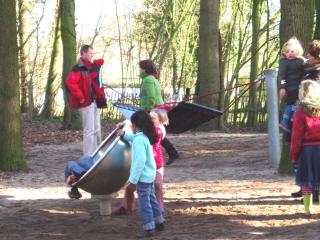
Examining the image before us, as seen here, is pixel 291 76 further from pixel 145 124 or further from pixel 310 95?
pixel 145 124

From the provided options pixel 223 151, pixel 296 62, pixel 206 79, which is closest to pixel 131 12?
pixel 206 79

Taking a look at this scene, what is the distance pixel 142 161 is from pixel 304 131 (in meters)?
1.72

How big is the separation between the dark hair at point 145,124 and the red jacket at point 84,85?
2.94 meters

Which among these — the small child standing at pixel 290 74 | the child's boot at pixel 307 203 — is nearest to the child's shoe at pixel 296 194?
the small child standing at pixel 290 74

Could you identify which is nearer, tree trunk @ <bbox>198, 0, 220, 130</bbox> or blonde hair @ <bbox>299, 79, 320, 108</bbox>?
blonde hair @ <bbox>299, 79, 320, 108</bbox>

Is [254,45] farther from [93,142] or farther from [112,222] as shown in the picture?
[112,222]

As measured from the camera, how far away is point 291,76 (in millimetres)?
7906

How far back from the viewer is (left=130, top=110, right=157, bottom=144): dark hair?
664 cm

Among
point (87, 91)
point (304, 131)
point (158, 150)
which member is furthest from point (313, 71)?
point (87, 91)

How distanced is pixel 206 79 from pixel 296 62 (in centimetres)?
1123

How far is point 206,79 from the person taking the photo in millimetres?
19031

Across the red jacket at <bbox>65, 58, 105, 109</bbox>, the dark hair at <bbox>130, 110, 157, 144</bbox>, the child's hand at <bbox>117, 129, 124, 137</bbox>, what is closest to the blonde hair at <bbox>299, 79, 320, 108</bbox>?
the dark hair at <bbox>130, 110, 157, 144</bbox>

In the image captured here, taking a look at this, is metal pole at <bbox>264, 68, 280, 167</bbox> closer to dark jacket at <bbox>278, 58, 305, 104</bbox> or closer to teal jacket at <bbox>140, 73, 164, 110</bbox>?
teal jacket at <bbox>140, 73, 164, 110</bbox>

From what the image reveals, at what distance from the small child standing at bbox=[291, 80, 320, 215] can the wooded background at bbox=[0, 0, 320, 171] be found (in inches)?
180
